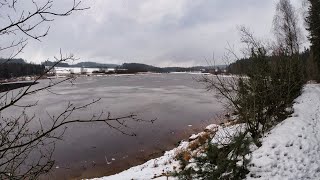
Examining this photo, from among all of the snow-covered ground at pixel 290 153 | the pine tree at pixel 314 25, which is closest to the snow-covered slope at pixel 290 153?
the snow-covered ground at pixel 290 153

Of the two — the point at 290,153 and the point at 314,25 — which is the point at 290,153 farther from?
the point at 314,25

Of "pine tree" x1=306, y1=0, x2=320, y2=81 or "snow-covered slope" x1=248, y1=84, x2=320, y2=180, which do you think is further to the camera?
"pine tree" x1=306, y1=0, x2=320, y2=81

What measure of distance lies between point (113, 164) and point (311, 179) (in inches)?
496

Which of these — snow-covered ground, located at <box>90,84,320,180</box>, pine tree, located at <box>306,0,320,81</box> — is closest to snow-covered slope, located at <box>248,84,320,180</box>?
snow-covered ground, located at <box>90,84,320,180</box>

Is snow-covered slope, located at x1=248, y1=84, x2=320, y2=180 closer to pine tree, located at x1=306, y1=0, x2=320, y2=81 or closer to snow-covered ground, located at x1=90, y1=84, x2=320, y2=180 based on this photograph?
snow-covered ground, located at x1=90, y1=84, x2=320, y2=180

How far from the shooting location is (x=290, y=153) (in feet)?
30.8

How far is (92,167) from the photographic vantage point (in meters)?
18.2

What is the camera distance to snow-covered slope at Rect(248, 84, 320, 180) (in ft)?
27.6

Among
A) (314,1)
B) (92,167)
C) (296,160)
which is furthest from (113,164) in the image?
(314,1)

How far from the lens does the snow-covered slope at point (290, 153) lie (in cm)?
842

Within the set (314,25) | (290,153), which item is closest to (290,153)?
(290,153)

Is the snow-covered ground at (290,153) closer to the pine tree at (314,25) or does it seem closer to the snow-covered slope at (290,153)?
the snow-covered slope at (290,153)

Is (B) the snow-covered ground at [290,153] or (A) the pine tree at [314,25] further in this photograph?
(A) the pine tree at [314,25]

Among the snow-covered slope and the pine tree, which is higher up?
the pine tree
